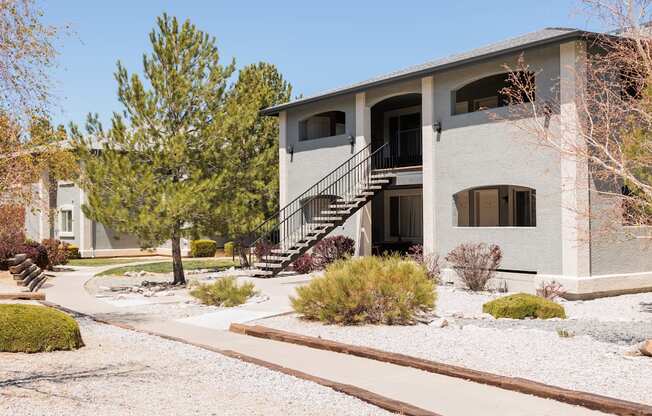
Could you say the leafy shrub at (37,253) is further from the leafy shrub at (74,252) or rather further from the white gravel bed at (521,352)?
the white gravel bed at (521,352)

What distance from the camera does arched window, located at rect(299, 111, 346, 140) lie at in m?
26.8

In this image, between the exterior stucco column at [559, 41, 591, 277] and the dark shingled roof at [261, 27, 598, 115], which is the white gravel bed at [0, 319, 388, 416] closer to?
the exterior stucco column at [559, 41, 591, 277]

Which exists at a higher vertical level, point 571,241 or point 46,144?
point 46,144

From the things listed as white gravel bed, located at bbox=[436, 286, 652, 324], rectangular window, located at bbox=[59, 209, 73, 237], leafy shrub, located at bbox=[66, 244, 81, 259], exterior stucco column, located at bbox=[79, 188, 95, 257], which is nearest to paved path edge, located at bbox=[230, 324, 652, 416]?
white gravel bed, located at bbox=[436, 286, 652, 324]

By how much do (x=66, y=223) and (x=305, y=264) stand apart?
2155 centimetres

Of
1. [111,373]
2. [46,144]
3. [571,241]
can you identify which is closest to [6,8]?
[46,144]

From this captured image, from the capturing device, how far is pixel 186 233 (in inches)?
816

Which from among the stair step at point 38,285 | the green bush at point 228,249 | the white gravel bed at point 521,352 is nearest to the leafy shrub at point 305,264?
the stair step at point 38,285

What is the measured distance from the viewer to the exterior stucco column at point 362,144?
23.3 meters

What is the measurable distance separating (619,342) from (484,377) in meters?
3.54

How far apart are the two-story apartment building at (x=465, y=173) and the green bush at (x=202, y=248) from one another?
1258cm

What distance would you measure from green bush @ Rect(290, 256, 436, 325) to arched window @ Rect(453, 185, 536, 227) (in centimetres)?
786

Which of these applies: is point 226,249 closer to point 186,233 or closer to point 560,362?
point 186,233

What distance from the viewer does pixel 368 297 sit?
1199 cm
